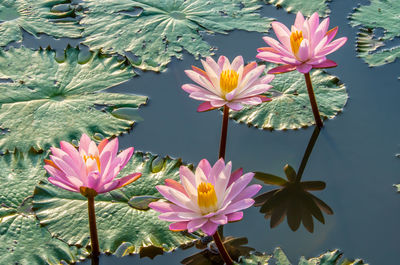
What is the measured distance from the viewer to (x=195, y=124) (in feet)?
11.0

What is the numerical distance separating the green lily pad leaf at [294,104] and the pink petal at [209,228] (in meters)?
1.22

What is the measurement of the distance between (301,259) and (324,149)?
99cm

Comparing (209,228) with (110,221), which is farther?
(110,221)

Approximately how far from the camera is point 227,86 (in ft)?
8.94

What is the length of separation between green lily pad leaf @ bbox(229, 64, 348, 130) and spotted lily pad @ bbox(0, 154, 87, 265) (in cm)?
123

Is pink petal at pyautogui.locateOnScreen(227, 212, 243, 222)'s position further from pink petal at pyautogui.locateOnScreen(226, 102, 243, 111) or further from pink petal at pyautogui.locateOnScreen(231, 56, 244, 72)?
pink petal at pyautogui.locateOnScreen(231, 56, 244, 72)

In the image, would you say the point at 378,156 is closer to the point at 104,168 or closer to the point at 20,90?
the point at 104,168

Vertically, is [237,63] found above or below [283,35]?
below

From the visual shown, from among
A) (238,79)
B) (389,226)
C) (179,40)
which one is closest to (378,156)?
(389,226)

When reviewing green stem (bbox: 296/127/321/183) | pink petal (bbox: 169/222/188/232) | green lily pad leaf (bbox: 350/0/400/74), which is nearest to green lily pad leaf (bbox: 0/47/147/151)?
green stem (bbox: 296/127/321/183)

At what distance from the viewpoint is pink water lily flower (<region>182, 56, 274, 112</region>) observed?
2.72 meters

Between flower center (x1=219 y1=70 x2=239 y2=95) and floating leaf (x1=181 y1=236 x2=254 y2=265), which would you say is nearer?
floating leaf (x1=181 y1=236 x2=254 y2=265)

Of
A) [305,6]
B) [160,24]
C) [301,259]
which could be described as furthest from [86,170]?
[305,6]

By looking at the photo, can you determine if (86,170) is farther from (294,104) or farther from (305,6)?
(305,6)
